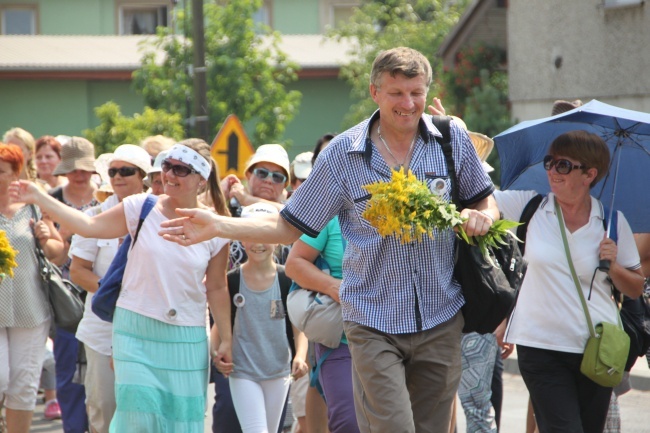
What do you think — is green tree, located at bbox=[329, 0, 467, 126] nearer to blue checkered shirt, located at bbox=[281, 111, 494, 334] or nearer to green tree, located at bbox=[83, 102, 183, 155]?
green tree, located at bbox=[83, 102, 183, 155]

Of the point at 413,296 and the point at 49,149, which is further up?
the point at 49,149

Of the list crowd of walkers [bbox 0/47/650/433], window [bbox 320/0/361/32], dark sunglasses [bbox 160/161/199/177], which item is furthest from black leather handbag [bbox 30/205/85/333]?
window [bbox 320/0/361/32]

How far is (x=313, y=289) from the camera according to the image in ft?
20.3

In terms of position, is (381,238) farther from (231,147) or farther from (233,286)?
(231,147)

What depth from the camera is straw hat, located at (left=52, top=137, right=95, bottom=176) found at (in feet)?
29.9

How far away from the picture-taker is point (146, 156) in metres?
7.79

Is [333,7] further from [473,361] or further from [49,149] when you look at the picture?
[473,361]

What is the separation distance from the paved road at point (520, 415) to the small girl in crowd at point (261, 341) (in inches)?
96.0

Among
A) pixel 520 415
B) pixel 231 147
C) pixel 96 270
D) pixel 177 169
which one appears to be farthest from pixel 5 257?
pixel 231 147

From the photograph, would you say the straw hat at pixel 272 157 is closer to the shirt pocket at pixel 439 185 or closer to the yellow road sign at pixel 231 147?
the shirt pocket at pixel 439 185

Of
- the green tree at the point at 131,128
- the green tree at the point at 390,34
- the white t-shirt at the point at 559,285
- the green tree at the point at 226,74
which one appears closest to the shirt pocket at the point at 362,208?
the white t-shirt at the point at 559,285

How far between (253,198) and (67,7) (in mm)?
37170

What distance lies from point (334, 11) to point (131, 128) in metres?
19.8

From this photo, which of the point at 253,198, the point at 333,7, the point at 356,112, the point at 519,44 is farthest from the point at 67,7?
the point at 253,198
